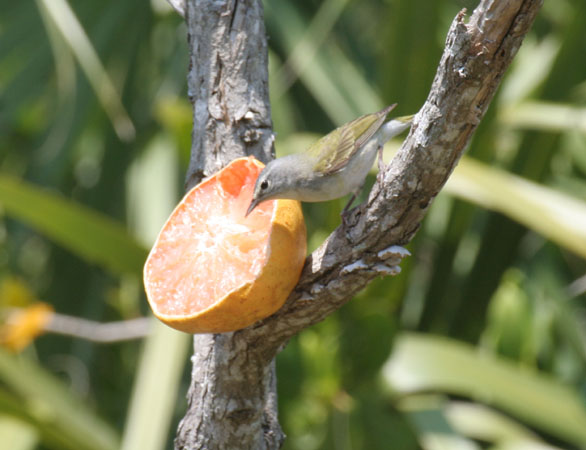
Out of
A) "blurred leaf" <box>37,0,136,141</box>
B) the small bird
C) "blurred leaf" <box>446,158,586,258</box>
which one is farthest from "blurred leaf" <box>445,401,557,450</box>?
"blurred leaf" <box>37,0,136,141</box>

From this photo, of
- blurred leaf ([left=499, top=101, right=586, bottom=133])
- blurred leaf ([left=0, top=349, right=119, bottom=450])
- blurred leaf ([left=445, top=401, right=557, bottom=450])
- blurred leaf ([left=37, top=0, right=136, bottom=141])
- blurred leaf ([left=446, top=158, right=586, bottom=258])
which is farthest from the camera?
blurred leaf ([left=445, top=401, right=557, bottom=450])

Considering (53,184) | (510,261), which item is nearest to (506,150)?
(510,261)

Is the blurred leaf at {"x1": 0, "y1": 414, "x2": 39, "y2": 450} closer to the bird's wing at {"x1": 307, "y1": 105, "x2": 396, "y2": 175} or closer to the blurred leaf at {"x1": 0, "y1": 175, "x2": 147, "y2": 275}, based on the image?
the blurred leaf at {"x1": 0, "y1": 175, "x2": 147, "y2": 275}

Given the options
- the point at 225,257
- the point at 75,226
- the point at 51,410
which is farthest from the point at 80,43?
the point at 225,257

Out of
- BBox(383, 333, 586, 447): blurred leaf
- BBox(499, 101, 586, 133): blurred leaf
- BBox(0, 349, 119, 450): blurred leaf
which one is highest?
BBox(499, 101, 586, 133): blurred leaf

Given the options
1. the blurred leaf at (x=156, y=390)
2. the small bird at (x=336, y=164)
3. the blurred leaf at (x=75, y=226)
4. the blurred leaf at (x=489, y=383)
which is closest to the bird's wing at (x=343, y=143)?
the small bird at (x=336, y=164)

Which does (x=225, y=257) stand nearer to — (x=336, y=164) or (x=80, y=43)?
(x=336, y=164)
